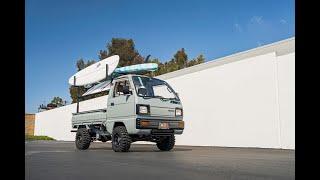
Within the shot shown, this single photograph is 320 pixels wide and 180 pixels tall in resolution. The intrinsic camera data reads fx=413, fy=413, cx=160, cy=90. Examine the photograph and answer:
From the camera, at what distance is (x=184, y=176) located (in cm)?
527

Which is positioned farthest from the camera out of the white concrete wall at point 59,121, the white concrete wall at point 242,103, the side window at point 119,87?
the white concrete wall at point 59,121

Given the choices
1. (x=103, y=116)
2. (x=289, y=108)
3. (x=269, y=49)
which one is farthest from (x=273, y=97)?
(x=103, y=116)

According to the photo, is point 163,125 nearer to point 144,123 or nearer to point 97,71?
point 144,123

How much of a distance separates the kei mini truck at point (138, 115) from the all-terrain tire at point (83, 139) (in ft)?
2.77

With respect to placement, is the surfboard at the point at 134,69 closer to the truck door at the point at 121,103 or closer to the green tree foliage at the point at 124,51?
the truck door at the point at 121,103

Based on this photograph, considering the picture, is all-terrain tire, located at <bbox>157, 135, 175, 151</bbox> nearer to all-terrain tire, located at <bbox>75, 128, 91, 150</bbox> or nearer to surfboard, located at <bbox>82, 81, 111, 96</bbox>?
all-terrain tire, located at <bbox>75, 128, 91, 150</bbox>

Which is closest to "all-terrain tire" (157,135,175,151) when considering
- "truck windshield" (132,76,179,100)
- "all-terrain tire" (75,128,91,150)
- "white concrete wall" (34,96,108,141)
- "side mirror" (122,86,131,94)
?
"truck windshield" (132,76,179,100)

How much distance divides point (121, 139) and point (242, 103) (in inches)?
225

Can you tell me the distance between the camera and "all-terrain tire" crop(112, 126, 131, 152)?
11.4 metres

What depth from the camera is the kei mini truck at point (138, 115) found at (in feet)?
36.9

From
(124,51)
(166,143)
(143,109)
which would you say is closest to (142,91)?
(143,109)

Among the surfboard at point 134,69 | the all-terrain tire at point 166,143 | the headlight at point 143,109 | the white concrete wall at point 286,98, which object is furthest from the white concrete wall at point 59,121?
the headlight at point 143,109

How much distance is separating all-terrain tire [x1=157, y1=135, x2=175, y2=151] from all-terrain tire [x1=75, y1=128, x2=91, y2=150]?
2.50m
